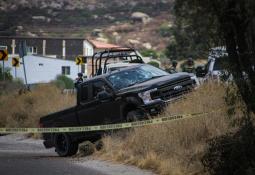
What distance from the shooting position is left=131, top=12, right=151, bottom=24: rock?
145 m

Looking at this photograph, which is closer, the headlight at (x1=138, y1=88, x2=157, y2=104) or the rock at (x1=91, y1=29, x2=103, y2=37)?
the headlight at (x1=138, y1=88, x2=157, y2=104)

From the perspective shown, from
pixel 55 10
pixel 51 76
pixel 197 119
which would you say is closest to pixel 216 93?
pixel 197 119

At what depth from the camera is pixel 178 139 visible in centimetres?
1266

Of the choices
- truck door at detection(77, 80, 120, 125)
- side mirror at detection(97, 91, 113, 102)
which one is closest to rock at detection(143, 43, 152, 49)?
truck door at detection(77, 80, 120, 125)

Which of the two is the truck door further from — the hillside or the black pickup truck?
the hillside

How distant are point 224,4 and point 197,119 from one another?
395 centimetres

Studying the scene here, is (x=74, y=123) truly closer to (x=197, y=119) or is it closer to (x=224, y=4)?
(x=197, y=119)

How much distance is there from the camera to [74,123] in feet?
56.0

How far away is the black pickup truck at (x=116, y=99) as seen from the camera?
601 inches

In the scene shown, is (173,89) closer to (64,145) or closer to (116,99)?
(116,99)

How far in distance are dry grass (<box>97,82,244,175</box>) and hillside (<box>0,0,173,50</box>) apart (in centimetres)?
11173

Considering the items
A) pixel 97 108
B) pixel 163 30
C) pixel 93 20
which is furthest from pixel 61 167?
pixel 93 20

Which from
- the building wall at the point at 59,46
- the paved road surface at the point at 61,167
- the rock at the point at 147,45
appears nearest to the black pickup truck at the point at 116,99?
the paved road surface at the point at 61,167

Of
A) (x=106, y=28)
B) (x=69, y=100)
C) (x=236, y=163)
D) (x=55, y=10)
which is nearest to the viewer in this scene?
(x=236, y=163)
